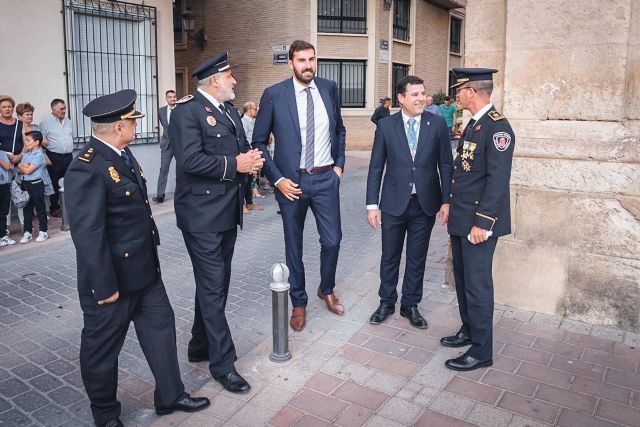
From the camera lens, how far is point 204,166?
3.80 metres

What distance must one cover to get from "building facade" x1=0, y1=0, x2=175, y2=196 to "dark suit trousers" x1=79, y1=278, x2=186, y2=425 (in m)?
7.23

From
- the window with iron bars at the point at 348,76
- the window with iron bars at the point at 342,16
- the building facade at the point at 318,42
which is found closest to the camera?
the building facade at the point at 318,42

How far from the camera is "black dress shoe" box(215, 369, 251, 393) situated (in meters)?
3.94

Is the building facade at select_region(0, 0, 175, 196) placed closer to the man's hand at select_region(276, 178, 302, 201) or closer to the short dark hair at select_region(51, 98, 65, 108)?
the short dark hair at select_region(51, 98, 65, 108)

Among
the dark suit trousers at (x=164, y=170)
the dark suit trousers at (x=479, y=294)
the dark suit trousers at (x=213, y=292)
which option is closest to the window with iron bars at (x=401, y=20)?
the dark suit trousers at (x=164, y=170)

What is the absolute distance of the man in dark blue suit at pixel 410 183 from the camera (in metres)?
4.84

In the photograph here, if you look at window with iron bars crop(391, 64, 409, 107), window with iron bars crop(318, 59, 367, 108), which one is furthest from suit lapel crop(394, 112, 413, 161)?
window with iron bars crop(391, 64, 409, 107)

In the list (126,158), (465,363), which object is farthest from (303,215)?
(126,158)

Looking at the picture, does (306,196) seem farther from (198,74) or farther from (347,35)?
(347,35)

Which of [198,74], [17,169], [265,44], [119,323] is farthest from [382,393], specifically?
[265,44]

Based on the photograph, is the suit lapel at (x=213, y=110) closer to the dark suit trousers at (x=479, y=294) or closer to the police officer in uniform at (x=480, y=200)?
the police officer in uniform at (x=480, y=200)

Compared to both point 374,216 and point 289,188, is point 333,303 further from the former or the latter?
point 289,188

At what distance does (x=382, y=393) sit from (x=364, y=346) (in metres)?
0.71

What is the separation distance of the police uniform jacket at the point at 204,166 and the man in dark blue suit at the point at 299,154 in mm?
881
